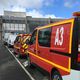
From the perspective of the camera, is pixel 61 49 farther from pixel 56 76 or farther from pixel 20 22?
pixel 20 22

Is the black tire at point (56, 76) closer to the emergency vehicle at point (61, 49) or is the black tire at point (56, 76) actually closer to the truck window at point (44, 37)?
the emergency vehicle at point (61, 49)

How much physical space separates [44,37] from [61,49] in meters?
2.24

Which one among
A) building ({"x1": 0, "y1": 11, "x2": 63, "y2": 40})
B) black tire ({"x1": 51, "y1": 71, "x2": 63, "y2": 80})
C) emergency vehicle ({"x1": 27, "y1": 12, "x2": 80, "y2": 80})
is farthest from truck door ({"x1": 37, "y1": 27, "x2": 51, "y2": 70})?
building ({"x1": 0, "y1": 11, "x2": 63, "y2": 40})

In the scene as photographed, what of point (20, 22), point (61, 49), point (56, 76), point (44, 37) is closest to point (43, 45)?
point (44, 37)

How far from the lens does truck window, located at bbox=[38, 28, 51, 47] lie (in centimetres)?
935

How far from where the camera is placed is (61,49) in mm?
7891

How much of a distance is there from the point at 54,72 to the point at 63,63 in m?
0.98

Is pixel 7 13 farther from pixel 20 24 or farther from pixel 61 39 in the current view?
pixel 61 39

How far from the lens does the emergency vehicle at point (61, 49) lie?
7.05 meters

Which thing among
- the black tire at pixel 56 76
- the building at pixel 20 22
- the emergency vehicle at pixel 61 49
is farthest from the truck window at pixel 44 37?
the building at pixel 20 22

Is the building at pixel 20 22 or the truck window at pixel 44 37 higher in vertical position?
the building at pixel 20 22

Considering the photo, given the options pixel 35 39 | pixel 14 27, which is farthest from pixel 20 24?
pixel 35 39

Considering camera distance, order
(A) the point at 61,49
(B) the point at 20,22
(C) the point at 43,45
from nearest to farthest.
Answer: (A) the point at 61,49 < (C) the point at 43,45 < (B) the point at 20,22

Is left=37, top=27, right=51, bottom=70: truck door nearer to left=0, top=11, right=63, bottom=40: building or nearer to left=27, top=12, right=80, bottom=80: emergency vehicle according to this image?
left=27, top=12, right=80, bottom=80: emergency vehicle
